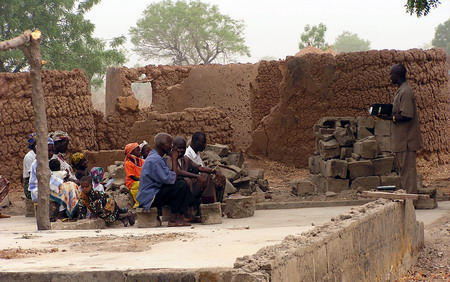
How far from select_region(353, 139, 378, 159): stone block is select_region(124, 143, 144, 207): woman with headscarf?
11.0 ft

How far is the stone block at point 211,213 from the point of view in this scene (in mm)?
10320

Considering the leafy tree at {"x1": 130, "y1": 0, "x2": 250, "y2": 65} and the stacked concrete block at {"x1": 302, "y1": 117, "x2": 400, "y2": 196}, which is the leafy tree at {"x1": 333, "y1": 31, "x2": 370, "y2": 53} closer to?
the leafy tree at {"x1": 130, "y1": 0, "x2": 250, "y2": 65}

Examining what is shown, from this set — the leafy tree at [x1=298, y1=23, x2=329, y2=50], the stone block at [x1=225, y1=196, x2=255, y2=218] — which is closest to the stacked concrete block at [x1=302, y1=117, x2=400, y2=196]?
the stone block at [x1=225, y1=196, x2=255, y2=218]

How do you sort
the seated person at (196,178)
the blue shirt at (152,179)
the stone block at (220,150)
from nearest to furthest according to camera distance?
the blue shirt at (152,179)
the seated person at (196,178)
the stone block at (220,150)

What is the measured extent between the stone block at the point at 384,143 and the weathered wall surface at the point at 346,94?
375 cm

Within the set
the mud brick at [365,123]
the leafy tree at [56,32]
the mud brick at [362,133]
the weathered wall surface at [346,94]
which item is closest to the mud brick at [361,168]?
the mud brick at [362,133]

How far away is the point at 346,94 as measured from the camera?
17.5m

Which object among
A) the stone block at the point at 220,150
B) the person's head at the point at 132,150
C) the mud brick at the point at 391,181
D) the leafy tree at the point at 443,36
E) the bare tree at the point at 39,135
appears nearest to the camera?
the bare tree at the point at 39,135

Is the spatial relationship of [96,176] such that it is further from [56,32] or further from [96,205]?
[56,32]

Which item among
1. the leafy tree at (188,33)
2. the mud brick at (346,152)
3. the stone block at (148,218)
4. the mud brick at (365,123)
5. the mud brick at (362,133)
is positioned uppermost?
the leafy tree at (188,33)

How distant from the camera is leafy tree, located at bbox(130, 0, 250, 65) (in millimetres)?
53219

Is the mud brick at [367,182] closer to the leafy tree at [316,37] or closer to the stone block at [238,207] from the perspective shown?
the stone block at [238,207]

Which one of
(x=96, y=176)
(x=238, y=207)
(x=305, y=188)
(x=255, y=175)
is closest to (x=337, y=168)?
(x=305, y=188)

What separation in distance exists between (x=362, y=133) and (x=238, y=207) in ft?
10.4
